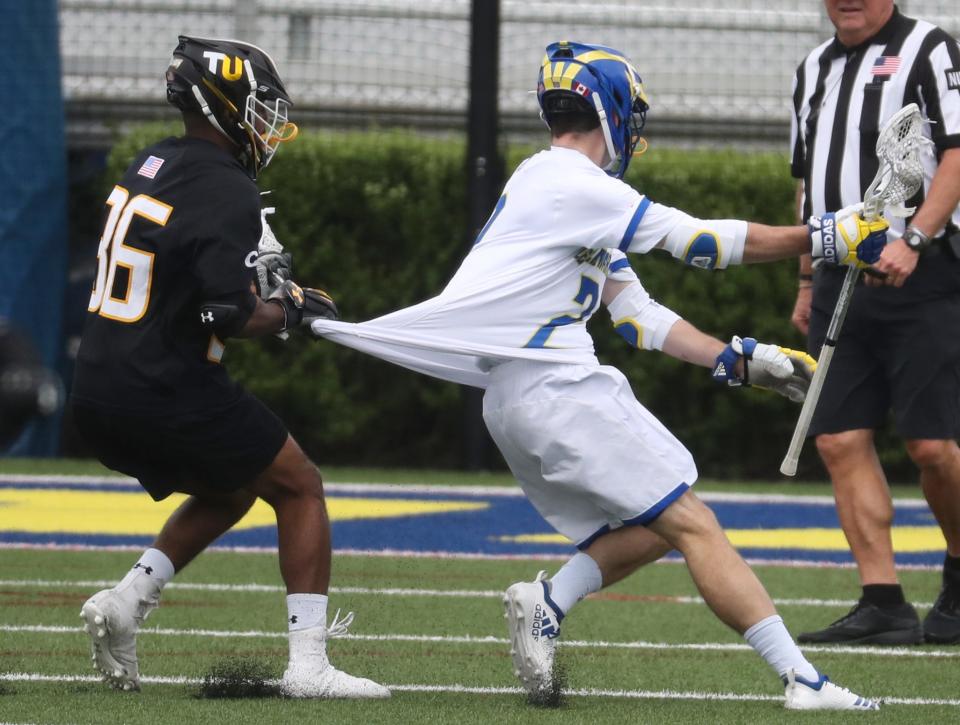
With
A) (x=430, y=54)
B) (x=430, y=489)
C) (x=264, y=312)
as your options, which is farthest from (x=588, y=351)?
(x=430, y=54)

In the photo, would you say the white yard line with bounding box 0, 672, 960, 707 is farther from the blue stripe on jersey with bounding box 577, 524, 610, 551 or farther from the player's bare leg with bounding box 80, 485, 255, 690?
the blue stripe on jersey with bounding box 577, 524, 610, 551

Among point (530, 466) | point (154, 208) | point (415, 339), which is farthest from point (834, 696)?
point (154, 208)

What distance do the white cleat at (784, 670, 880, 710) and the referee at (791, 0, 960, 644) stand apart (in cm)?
150

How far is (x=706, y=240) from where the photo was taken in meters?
4.70

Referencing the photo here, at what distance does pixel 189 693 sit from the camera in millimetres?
4941

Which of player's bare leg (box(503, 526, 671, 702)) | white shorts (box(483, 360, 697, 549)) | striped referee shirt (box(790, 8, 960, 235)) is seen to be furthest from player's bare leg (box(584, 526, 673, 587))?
striped referee shirt (box(790, 8, 960, 235))

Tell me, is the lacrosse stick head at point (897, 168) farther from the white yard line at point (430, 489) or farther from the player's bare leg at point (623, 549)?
the white yard line at point (430, 489)

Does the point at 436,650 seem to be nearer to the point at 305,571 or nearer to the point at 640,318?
the point at 305,571

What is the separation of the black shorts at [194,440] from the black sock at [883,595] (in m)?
2.35

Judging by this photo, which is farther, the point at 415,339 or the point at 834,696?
the point at 415,339

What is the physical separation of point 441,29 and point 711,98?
75.8 inches

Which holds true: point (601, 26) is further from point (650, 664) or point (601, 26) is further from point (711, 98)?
point (650, 664)

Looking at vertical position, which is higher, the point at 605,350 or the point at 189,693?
the point at 189,693

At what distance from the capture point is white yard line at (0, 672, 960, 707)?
4.95 metres
